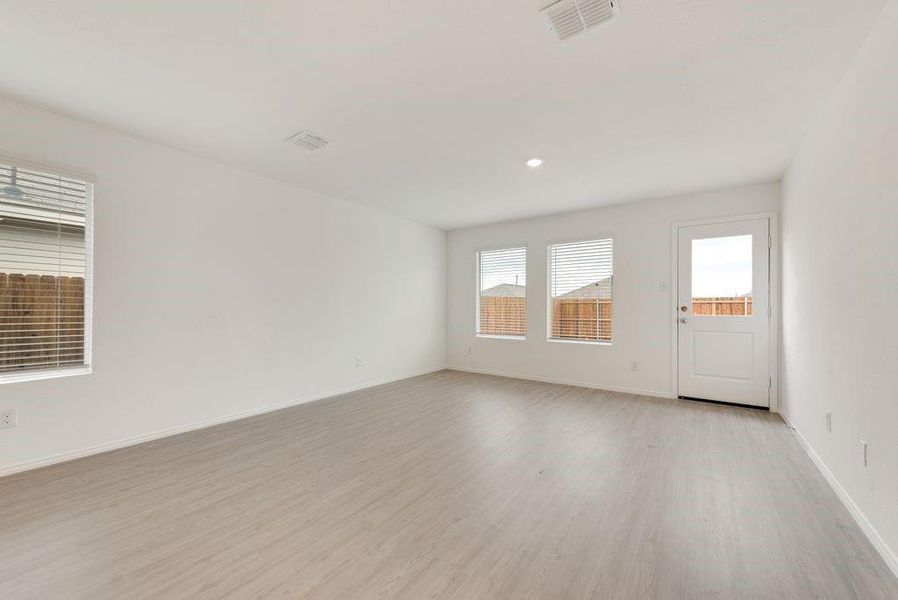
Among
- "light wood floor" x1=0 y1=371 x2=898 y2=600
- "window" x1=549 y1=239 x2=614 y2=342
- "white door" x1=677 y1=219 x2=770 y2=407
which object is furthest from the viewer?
"window" x1=549 y1=239 x2=614 y2=342

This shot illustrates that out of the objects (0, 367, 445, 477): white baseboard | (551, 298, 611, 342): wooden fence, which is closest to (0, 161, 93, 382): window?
(0, 367, 445, 477): white baseboard

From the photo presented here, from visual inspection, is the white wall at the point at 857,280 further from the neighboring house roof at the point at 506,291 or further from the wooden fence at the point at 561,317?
the neighboring house roof at the point at 506,291

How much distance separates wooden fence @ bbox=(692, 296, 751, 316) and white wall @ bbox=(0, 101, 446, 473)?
4199mm

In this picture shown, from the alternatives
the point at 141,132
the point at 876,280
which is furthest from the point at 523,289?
the point at 141,132

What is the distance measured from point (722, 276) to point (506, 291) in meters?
2.94

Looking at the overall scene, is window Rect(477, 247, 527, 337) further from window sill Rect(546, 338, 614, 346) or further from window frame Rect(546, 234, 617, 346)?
window sill Rect(546, 338, 614, 346)

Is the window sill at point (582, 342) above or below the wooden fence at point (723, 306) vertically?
below

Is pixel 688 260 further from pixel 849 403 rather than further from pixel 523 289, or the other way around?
pixel 849 403

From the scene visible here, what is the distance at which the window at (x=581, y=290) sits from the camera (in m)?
5.25

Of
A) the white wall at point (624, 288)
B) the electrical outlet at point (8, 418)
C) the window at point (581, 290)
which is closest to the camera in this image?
the electrical outlet at point (8, 418)

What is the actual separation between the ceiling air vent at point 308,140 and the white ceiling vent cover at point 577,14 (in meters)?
2.06

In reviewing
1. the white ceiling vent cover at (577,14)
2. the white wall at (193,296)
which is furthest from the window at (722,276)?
the white wall at (193,296)

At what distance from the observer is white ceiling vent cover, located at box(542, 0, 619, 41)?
1.74 m

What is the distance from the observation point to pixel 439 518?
208 centimetres
